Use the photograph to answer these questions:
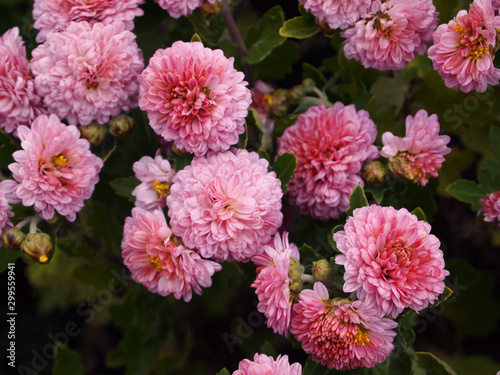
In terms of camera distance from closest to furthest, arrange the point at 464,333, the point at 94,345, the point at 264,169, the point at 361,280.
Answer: the point at 361,280, the point at 264,169, the point at 464,333, the point at 94,345

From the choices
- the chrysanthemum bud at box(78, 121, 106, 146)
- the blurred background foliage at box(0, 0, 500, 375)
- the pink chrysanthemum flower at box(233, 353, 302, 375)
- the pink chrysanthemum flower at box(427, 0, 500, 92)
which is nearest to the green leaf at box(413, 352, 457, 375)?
the blurred background foliage at box(0, 0, 500, 375)

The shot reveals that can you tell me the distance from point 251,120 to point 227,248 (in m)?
0.35

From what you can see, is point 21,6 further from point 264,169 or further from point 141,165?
point 264,169

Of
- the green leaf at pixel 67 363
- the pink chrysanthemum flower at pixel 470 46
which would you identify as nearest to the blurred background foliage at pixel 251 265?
the green leaf at pixel 67 363

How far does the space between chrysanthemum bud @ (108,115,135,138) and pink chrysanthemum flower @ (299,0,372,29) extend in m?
0.47

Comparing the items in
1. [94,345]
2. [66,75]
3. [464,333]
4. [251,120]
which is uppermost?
[66,75]

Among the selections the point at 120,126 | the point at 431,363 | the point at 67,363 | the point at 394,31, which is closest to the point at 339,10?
the point at 394,31

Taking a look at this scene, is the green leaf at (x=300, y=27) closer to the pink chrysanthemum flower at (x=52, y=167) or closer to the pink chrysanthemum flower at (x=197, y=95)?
the pink chrysanthemum flower at (x=197, y=95)

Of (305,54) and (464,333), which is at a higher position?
(305,54)

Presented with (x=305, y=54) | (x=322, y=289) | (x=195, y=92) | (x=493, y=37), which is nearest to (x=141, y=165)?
(x=195, y=92)

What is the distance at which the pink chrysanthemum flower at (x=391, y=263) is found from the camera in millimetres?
871

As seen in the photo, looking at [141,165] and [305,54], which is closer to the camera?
[141,165]

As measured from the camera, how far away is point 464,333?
5.63 feet

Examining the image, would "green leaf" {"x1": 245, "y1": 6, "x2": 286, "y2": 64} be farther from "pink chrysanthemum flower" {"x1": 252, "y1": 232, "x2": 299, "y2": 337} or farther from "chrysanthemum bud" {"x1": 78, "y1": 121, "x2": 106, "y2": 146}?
"pink chrysanthemum flower" {"x1": 252, "y1": 232, "x2": 299, "y2": 337}
